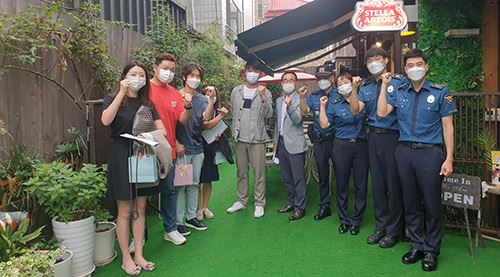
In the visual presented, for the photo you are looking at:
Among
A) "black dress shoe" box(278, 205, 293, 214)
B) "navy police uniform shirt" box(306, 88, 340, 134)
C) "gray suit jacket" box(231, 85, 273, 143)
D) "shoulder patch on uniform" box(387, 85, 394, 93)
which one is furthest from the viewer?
"black dress shoe" box(278, 205, 293, 214)

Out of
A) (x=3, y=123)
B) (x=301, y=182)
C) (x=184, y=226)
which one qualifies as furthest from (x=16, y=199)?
(x=301, y=182)

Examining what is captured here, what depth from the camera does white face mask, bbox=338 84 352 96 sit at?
3.56 m

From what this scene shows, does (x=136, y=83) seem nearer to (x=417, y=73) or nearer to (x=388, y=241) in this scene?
(x=417, y=73)

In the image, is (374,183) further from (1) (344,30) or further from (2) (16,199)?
(1) (344,30)

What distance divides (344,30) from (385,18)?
121 inches

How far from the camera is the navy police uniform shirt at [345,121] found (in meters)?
3.65

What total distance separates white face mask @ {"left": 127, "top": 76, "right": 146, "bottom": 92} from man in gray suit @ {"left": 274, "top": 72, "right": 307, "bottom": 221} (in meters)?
1.75

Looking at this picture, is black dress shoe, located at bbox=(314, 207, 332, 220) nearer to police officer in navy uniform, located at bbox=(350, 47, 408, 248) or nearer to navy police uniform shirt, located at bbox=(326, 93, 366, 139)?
police officer in navy uniform, located at bbox=(350, 47, 408, 248)

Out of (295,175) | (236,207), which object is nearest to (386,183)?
(295,175)

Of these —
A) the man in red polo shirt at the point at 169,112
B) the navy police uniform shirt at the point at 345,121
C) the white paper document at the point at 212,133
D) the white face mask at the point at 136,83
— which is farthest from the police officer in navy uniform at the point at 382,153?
the white face mask at the point at 136,83

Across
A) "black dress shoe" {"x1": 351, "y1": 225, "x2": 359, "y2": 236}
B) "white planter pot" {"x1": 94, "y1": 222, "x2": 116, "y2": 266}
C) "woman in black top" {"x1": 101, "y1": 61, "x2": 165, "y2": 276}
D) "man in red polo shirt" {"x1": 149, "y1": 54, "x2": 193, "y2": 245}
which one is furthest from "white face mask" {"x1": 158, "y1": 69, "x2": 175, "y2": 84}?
"black dress shoe" {"x1": 351, "y1": 225, "x2": 359, "y2": 236}

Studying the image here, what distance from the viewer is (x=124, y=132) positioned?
112 inches

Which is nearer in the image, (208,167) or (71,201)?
(71,201)

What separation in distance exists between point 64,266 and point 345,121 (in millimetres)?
2694
